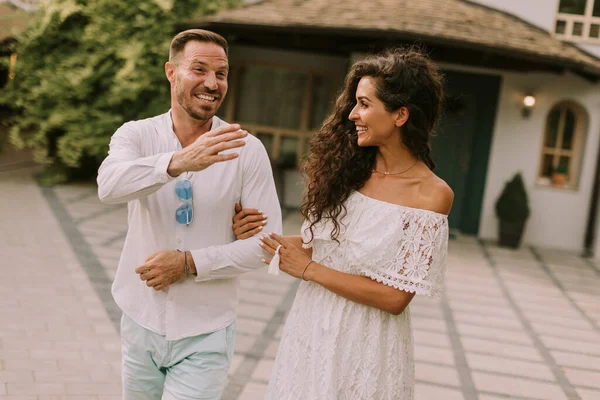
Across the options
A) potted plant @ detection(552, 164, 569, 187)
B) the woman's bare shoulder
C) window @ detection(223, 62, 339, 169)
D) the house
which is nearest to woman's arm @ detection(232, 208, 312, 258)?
the woman's bare shoulder

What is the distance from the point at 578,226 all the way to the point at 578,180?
2.39 ft

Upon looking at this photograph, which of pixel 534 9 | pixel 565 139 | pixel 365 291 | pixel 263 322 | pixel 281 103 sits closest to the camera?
pixel 365 291

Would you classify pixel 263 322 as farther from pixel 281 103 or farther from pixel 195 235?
pixel 281 103

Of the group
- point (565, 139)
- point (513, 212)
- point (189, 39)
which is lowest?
point (513, 212)

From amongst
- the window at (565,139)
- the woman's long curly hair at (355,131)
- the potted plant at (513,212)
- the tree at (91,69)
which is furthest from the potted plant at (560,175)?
the woman's long curly hair at (355,131)

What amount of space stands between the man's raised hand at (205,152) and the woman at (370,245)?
15.5 inches

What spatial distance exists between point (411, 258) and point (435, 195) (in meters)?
0.23

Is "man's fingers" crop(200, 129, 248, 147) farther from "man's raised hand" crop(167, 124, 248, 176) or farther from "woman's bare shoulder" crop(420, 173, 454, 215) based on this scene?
"woman's bare shoulder" crop(420, 173, 454, 215)

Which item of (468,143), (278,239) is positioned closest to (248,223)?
(278,239)

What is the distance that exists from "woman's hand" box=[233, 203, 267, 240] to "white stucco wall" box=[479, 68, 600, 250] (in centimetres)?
906

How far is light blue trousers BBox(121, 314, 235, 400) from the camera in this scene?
2367 mm

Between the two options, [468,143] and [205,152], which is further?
[468,143]

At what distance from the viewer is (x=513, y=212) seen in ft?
33.9

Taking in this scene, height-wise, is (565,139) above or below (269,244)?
above
